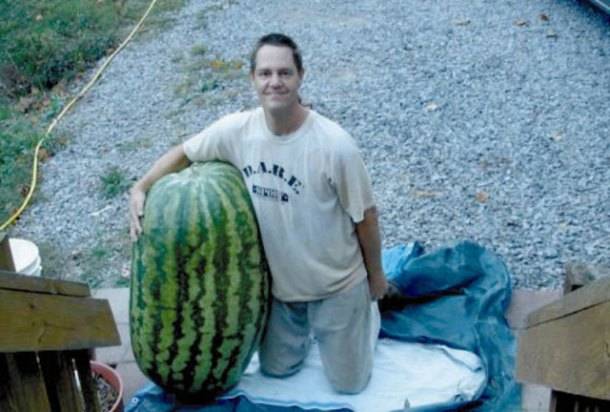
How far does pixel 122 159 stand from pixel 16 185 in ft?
2.43

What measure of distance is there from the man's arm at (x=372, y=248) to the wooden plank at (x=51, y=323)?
1.24 metres

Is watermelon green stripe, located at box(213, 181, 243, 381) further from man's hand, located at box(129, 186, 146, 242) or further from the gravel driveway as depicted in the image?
the gravel driveway

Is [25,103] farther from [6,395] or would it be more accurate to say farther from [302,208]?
[6,395]

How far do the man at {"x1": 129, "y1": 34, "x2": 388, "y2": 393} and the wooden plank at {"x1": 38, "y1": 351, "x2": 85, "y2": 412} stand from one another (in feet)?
3.23

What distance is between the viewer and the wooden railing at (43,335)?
66.5 inches

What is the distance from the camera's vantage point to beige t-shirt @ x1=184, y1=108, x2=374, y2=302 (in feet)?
10.4

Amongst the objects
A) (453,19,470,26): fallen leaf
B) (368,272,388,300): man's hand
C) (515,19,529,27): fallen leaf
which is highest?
(453,19,470,26): fallen leaf

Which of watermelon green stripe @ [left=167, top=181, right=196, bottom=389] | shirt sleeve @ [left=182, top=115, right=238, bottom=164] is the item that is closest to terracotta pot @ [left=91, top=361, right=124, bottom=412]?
watermelon green stripe @ [left=167, top=181, right=196, bottom=389]

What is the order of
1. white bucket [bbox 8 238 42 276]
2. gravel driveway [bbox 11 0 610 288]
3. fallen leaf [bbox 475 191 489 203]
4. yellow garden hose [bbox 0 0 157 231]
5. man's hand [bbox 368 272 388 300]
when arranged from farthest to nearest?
Answer: yellow garden hose [bbox 0 0 157 231] < fallen leaf [bbox 475 191 489 203] < gravel driveway [bbox 11 0 610 288] < white bucket [bbox 8 238 42 276] < man's hand [bbox 368 272 388 300]

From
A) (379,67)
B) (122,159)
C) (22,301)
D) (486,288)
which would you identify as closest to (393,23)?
(379,67)

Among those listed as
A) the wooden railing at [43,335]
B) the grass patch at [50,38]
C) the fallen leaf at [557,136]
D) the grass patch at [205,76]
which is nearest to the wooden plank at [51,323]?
the wooden railing at [43,335]

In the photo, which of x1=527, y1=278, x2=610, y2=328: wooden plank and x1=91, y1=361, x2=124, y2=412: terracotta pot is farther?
x1=91, y1=361, x2=124, y2=412: terracotta pot

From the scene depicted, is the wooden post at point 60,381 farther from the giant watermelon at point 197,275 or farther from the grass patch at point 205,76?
the grass patch at point 205,76

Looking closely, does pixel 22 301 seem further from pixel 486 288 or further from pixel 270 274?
pixel 486 288
